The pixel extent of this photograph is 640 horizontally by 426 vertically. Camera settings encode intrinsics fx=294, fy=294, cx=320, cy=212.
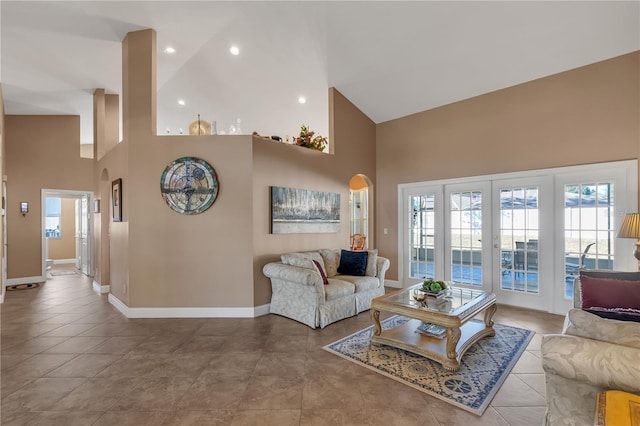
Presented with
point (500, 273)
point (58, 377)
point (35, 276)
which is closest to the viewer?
point (58, 377)

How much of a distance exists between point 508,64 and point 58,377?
6.03m

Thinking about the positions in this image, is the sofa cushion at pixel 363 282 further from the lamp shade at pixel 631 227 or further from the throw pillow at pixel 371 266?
the lamp shade at pixel 631 227

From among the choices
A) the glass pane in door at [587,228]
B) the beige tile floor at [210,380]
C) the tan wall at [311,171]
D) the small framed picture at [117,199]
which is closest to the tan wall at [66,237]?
the small framed picture at [117,199]

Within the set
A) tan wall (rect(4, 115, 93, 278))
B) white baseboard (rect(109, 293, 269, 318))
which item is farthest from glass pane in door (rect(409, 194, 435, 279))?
Answer: tan wall (rect(4, 115, 93, 278))

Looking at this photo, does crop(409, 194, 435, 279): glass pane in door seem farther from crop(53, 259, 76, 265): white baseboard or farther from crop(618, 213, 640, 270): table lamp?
crop(53, 259, 76, 265): white baseboard

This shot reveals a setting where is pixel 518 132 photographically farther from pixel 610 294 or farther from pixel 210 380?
pixel 210 380

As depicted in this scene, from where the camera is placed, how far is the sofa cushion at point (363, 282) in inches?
159

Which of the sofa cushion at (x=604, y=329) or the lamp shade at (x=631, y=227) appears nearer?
the sofa cushion at (x=604, y=329)

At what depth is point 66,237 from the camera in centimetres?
917

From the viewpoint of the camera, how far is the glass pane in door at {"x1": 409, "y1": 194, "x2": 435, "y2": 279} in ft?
17.4

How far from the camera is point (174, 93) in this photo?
5.77 m

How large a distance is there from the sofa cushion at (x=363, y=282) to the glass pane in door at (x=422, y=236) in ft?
4.88

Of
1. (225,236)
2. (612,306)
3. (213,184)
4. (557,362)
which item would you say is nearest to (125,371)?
(225,236)

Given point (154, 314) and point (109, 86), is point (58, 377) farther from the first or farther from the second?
point (109, 86)
